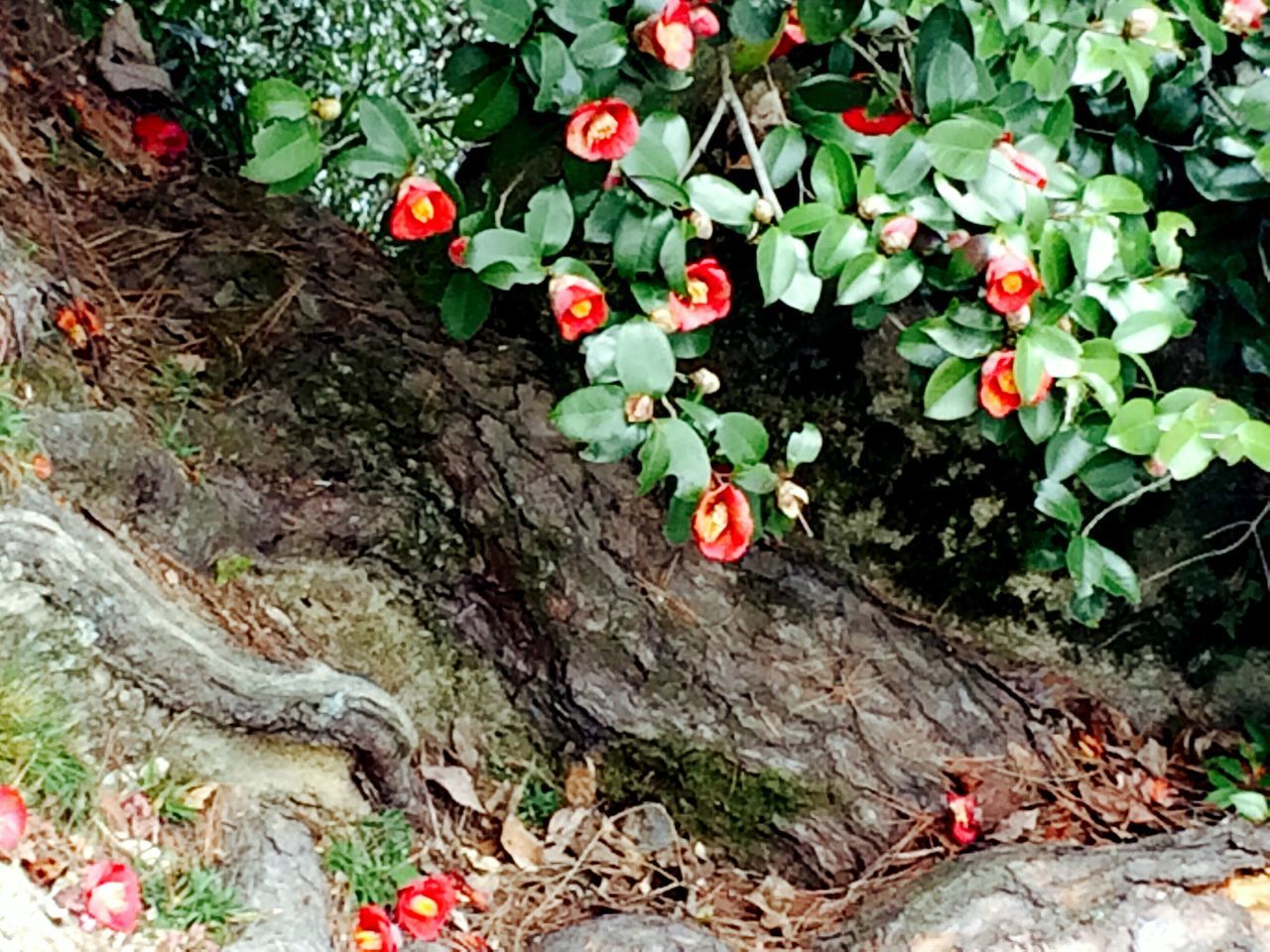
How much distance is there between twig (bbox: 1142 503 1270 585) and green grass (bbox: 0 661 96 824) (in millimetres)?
1413

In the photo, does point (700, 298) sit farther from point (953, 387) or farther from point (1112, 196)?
point (1112, 196)

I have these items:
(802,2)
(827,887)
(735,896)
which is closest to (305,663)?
(735,896)

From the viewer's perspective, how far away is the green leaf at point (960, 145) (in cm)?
118

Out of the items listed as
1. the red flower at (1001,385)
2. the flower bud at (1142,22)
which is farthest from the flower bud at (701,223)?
the flower bud at (1142,22)

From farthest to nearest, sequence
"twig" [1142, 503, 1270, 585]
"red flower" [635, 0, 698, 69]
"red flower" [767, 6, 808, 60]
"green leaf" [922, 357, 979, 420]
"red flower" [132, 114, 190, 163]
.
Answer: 1. "red flower" [132, 114, 190, 163]
2. "twig" [1142, 503, 1270, 585]
3. "green leaf" [922, 357, 979, 420]
4. "red flower" [767, 6, 808, 60]
5. "red flower" [635, 0, 698, 69]

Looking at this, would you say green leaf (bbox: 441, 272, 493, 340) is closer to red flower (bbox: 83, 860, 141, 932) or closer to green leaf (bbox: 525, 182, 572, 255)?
green leaf (bbox: 525, 182, 572, 255)

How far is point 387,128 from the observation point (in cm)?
121

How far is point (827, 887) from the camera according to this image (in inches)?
69.3

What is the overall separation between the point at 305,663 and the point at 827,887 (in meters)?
0.81

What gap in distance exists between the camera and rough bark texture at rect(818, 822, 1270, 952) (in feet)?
4.93

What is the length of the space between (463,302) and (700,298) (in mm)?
260

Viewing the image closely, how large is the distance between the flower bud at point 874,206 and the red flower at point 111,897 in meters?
0.99

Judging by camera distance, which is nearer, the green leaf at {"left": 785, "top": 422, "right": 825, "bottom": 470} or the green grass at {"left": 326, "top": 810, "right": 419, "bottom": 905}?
the green leaf at {"left": 785, "top": 422, "right": 825, "bottom": 470}

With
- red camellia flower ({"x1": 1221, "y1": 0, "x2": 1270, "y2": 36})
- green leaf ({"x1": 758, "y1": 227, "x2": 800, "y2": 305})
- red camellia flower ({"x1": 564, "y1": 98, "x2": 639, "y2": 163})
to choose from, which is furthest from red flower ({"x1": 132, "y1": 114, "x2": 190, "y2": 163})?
red camellia flower ({"x1": 1221, "y1": 0, "x2": 1270, "y2": 36})
